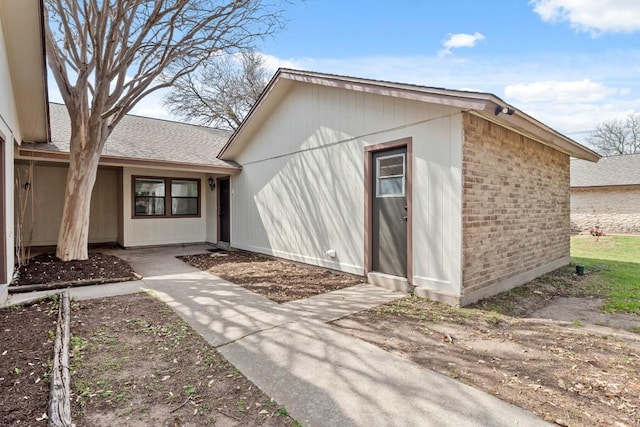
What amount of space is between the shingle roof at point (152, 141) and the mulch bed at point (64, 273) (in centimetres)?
290

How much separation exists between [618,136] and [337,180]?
37078 millimetres

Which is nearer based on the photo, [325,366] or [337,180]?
[325,366]

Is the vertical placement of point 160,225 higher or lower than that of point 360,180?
lower

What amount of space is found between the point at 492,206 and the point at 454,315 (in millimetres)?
2003

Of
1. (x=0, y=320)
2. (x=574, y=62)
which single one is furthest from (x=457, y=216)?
(x=574, y=62)

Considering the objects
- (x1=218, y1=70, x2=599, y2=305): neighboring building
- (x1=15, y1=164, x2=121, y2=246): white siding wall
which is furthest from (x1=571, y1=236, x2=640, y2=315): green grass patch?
(x1=15, y1=164, x2=121, y2=246): white siding wall

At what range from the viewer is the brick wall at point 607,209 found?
1589 cm

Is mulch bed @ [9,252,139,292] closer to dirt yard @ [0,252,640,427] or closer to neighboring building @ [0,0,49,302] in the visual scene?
neighboring building @ [0,0,49,302]

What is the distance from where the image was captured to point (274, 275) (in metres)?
6.82

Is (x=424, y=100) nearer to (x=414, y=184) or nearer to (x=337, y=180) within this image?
(x=414, y=184)

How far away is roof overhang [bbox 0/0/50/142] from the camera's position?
4814 millimetres

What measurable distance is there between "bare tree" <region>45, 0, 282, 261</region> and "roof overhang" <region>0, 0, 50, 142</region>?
2.16 feet

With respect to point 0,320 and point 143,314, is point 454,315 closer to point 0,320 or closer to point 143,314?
point 143,314

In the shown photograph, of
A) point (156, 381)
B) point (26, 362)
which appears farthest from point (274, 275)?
point (26, 362)
